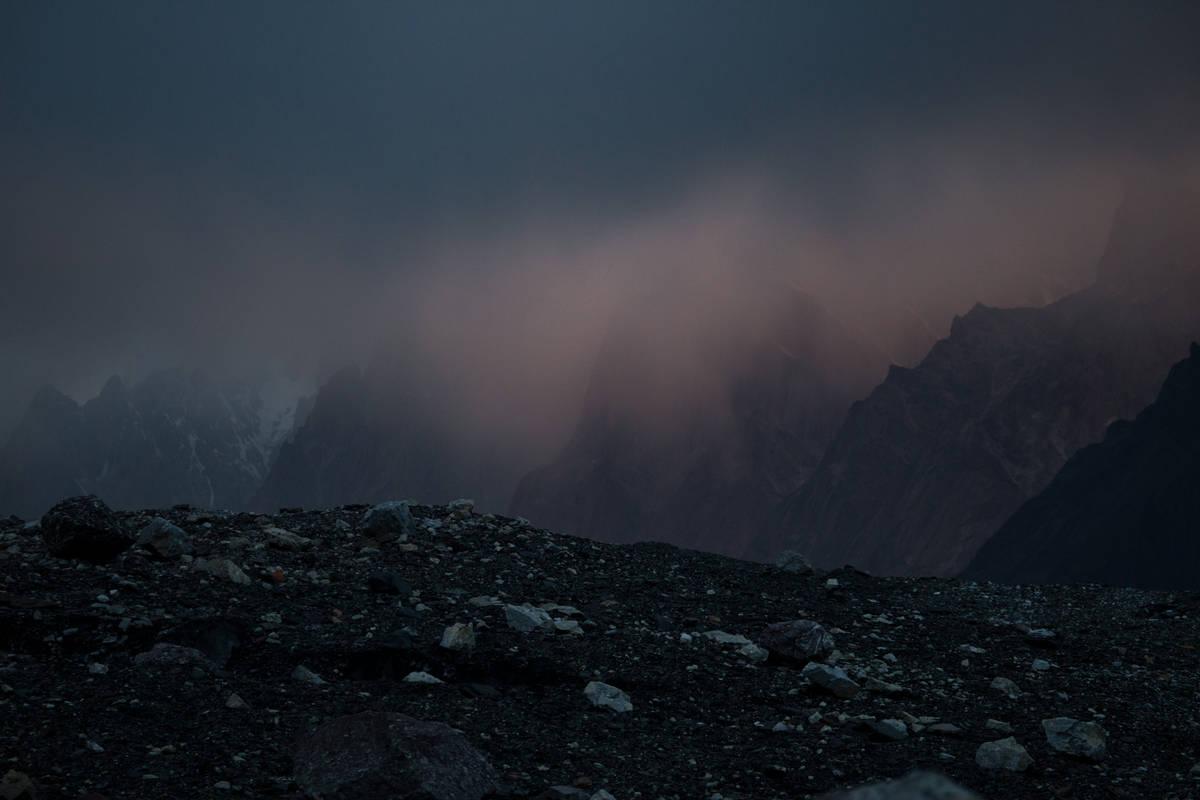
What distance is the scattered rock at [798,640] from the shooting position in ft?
29.2

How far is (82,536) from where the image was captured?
9211mm

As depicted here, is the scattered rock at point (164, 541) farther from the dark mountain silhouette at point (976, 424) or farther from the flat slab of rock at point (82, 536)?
the dark mountain silhouette at point (976, 424)

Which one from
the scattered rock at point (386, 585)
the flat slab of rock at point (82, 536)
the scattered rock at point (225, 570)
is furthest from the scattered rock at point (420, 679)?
the flat slab of rock at point (82, 536)

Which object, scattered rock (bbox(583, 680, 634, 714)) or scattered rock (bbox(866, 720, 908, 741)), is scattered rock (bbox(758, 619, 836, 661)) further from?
scattered rock (bbox(583, 680, 634, 714))

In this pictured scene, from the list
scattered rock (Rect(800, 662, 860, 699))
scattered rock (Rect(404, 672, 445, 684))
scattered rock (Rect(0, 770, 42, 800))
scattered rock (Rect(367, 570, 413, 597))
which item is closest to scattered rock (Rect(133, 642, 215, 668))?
scattered rock (Rect(404, 672, 445, 684))

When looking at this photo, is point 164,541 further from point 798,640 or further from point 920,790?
point 920,790

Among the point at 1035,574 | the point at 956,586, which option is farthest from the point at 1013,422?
the point at 956,586

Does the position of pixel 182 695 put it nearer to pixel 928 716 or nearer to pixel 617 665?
pixel 617 665

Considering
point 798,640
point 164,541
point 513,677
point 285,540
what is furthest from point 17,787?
point 798,640

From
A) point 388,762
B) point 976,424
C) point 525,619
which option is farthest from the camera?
point 976,424

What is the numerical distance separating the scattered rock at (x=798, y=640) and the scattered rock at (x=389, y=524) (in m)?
5.82

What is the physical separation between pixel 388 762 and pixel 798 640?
5.42 meters

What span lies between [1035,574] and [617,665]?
12634 cm

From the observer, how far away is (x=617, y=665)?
8055 millimetres
